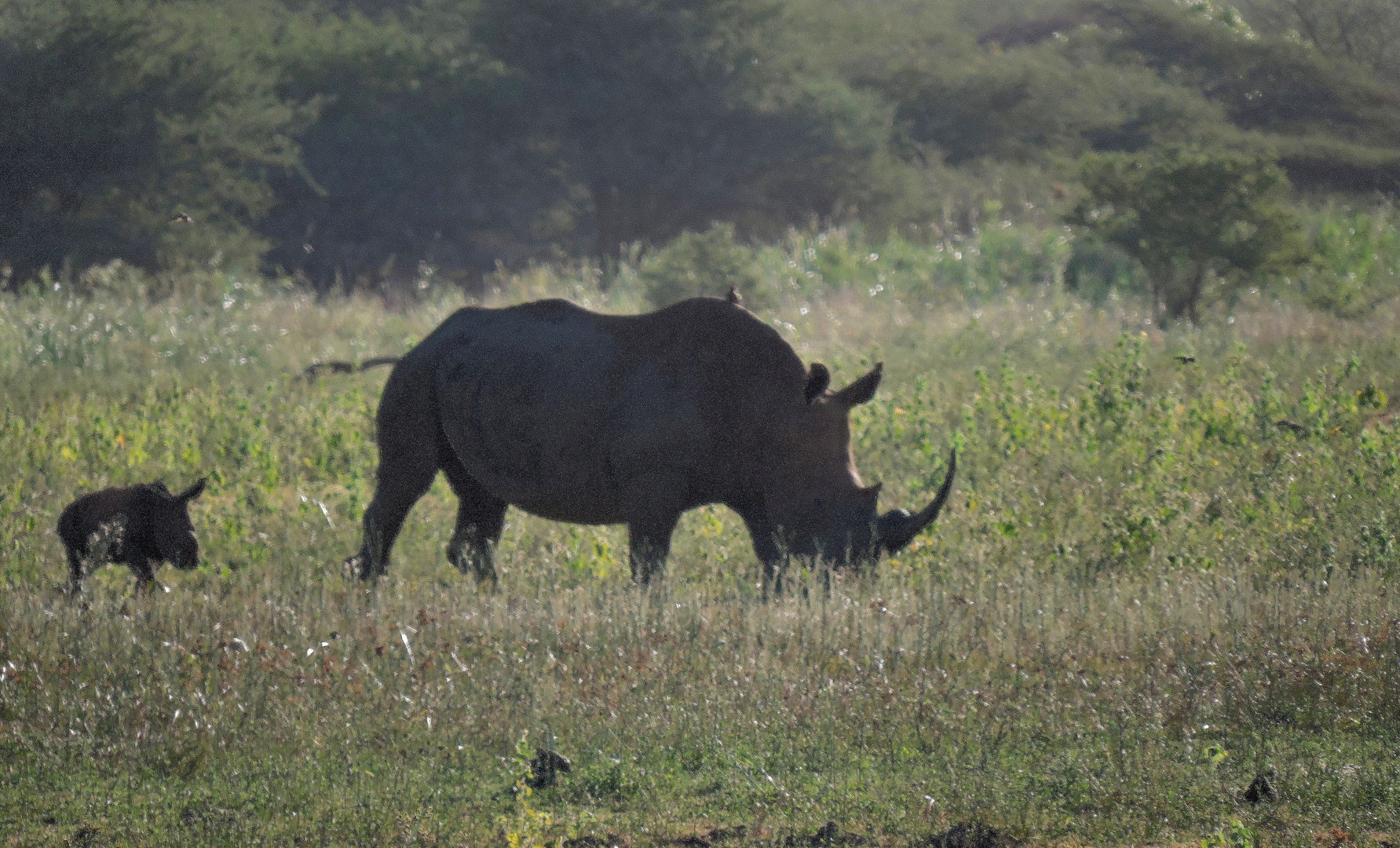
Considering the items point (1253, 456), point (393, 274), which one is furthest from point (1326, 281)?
point (393, 274)

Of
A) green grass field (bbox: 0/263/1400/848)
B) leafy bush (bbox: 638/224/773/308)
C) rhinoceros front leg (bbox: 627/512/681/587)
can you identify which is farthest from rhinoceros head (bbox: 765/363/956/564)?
leafy bush (bbox: 638/224/773/308)

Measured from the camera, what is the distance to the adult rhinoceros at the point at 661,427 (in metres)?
8.44

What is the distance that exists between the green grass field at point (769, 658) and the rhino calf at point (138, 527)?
0.96 ft

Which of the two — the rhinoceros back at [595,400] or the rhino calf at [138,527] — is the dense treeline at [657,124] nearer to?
the rhino calf at [138,527]

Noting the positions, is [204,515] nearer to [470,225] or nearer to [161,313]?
[161,313]

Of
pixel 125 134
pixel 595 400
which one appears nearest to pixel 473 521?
pixel 595 400

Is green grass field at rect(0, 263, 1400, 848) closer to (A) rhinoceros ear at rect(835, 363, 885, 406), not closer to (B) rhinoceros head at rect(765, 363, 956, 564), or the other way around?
(B) rhinoceros head at rect(765, 363, 956, 564)

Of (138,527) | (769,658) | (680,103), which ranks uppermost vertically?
(680,103)

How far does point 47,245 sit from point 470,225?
1260cm

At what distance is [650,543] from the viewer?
8453 mm

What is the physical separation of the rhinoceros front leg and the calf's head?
2.54 meters

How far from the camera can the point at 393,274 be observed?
37.9m

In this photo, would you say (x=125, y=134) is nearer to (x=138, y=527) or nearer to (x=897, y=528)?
(x=138, y=527)

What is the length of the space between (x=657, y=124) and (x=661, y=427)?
3124 centimetres
